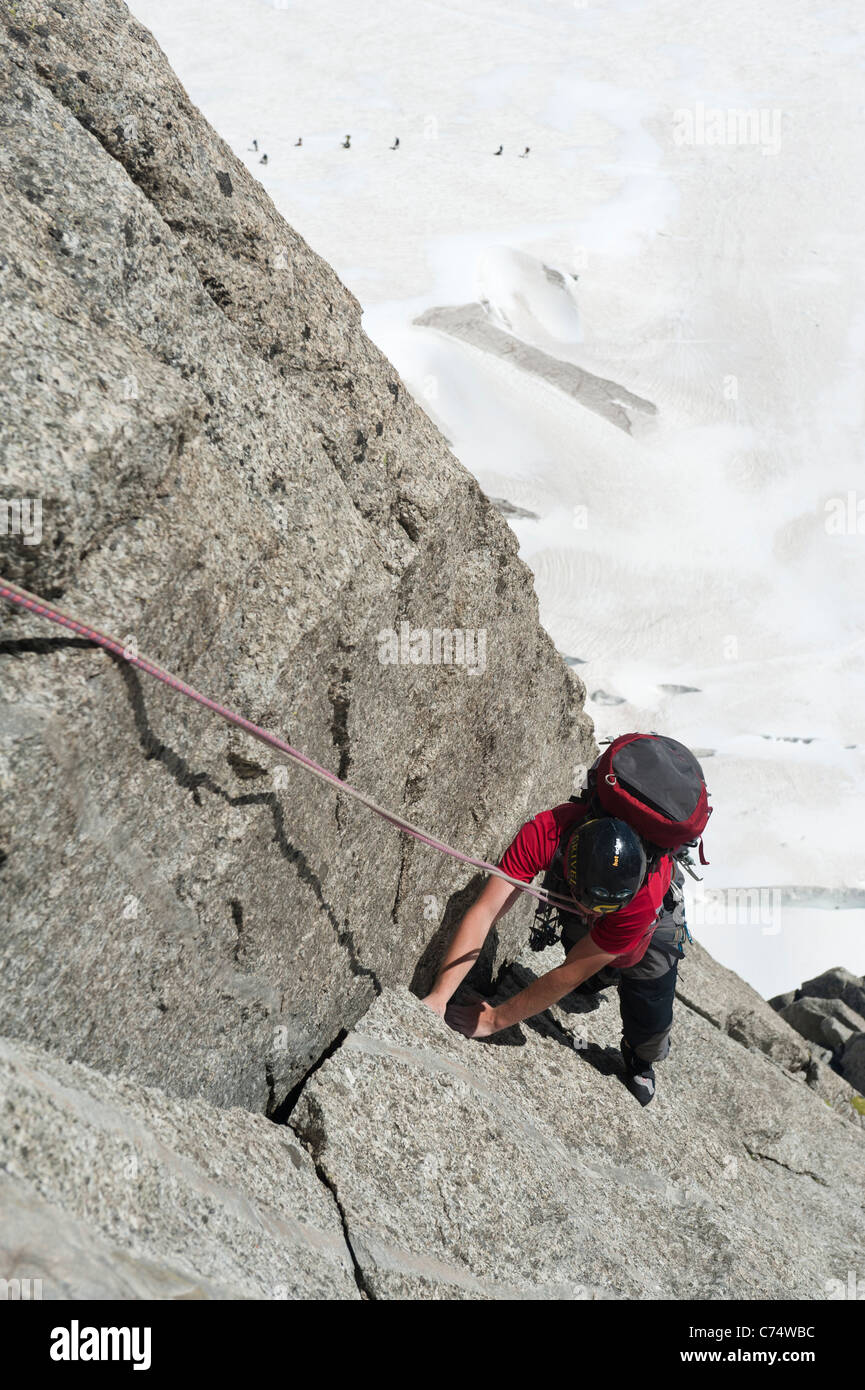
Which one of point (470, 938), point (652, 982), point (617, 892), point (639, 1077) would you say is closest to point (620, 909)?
point (617, 892)

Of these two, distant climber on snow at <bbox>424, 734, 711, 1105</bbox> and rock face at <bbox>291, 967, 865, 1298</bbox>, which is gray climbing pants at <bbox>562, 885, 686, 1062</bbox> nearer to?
distant climber on snow at <bbox>424, 734, 711, 1105</bbox>

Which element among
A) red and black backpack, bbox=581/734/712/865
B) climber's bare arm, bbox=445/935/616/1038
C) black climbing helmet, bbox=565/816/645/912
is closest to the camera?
black climbing helmet, bbox=565/816/645/912

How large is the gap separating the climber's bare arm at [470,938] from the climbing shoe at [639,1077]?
5.03 feet

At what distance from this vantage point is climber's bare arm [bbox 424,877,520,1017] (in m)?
6.54

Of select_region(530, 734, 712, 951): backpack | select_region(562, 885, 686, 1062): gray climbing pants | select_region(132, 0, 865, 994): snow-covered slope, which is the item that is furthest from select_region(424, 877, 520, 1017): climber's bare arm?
select_region(132, 0, 865, 994): snow-covered slope

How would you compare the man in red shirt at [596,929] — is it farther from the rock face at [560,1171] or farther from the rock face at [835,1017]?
the rock face at [835,1017]

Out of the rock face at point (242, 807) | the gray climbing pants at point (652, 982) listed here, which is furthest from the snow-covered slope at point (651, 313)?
the rock face at point (242, 807)

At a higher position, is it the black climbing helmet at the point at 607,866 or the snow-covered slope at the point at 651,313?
the snow-covered slope at the point at 651,313

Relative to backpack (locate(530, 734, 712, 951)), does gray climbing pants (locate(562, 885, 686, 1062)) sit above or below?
below

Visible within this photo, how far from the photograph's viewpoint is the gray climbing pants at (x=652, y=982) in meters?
6.82

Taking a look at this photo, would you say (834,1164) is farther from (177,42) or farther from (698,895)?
(177,42)

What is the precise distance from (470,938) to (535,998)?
60cm

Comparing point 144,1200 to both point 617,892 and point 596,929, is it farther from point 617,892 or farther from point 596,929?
point 596,929

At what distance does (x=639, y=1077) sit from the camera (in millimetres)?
7156
